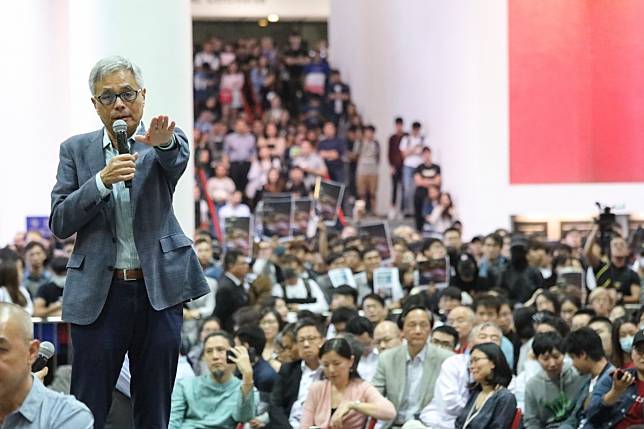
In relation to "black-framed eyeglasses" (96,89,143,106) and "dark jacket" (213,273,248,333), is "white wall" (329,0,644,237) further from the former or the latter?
"black-framed eyeglasses" (96,89,143,106)

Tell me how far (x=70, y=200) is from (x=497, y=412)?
413cm

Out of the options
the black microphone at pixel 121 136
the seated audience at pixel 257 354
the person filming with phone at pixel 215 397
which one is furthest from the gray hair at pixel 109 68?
the seated audience at pixel 257 354

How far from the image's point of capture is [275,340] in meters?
9.55

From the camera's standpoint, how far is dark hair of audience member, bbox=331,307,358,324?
9.73 meters

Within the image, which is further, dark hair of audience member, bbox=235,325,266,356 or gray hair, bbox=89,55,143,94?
dark hair of audience member, bbox=235,325,266,356

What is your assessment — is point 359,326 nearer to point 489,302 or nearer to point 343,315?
point 343,315

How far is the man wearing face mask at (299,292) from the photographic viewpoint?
11977 millimetres

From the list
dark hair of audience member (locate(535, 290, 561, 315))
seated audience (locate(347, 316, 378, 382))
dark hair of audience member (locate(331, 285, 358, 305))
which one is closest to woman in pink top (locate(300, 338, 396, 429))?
seated audience (locate(347, 316, 378, 382))

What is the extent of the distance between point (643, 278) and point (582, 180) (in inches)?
311

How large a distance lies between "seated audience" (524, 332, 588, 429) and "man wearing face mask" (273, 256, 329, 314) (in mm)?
3613

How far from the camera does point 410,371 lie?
8.70 meters

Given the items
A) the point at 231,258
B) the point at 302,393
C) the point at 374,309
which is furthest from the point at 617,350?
the point at 231,258

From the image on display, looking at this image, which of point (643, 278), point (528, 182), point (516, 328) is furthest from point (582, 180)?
point (516, 328)

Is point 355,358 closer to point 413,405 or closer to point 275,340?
point 413,405
